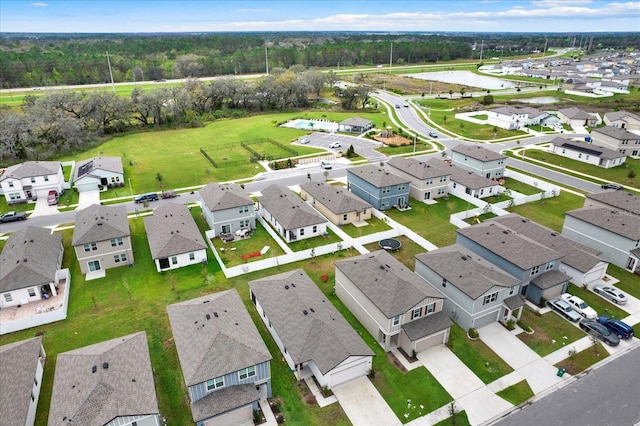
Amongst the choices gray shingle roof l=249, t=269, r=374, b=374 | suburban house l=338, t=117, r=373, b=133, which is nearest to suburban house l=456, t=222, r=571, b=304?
gray shingle roof l=249, t=269, r=374, b=374

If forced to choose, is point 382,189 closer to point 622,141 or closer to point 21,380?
point 21,380

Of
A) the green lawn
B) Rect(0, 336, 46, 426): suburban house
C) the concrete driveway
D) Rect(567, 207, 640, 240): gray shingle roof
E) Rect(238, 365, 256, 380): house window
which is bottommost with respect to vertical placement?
the concrete driveway

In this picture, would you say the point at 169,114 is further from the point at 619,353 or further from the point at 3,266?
the point at 619,353

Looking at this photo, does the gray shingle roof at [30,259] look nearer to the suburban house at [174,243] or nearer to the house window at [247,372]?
the suburban house at [174,243]

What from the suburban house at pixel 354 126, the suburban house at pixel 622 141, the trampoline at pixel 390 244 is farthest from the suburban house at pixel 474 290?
the suburban house at pixel 354 126

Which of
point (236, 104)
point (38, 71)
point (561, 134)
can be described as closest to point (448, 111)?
point (561, 134)

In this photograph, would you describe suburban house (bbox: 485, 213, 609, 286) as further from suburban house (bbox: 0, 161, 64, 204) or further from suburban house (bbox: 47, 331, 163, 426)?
suburban house (bbox: 0, 161, 64, 204)


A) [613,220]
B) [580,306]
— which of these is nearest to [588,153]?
[613,220]
